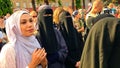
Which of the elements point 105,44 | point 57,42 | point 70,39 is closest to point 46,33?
point 57,42

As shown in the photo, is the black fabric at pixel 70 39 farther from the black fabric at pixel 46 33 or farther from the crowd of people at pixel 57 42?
the black fabric at pixel 46 33

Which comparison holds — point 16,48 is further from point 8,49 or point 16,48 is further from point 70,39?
point 70,39

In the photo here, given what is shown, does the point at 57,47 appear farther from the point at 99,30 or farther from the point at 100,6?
the point at 99,30

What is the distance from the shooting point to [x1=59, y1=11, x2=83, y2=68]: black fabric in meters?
6.84

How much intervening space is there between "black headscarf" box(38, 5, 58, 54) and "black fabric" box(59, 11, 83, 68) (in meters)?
0.90

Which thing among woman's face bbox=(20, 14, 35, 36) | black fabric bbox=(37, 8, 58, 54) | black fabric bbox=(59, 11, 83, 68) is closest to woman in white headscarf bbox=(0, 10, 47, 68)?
woman's face bbox=(20, 14, 35, 36)

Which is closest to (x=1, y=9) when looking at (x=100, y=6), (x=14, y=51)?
(x=100, y=6)

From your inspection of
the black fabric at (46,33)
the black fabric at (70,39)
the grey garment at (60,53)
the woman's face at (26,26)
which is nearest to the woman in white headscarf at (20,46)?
the woman's face at (26,26)

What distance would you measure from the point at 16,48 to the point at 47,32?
62.8 inches

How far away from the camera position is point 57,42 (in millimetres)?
6055

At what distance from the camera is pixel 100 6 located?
24.2ft

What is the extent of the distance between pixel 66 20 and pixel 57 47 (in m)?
1.11

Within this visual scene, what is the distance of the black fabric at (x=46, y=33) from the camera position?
5.91 meters

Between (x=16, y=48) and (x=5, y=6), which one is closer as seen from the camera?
(x=16, y=48)
